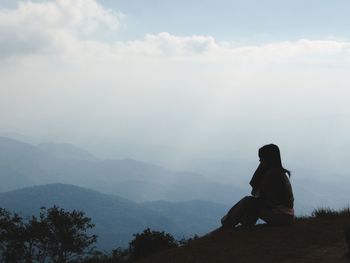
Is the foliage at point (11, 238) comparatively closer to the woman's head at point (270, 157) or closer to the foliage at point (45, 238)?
the foliage at point (45, 238)

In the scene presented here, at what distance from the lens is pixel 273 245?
11.2 m

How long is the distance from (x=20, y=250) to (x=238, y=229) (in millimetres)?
18309

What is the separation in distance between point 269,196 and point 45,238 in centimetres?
1823

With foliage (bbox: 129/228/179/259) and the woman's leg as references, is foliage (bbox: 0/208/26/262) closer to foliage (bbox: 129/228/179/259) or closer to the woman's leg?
foliage (bbox: 129/228/179/259)

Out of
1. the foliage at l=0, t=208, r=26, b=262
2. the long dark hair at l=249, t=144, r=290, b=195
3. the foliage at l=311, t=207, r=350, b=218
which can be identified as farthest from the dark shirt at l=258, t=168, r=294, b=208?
the foliage at l=0, t=208, r=26, b=262

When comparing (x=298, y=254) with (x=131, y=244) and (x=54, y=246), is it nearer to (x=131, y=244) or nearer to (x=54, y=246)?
(x=131, y=244)

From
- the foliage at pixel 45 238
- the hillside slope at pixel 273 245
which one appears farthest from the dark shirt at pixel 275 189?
the foliage at pixel 45 238

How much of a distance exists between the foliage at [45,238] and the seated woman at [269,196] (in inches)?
644

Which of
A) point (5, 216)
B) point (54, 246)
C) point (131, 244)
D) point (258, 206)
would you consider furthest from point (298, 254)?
point (5, 216)

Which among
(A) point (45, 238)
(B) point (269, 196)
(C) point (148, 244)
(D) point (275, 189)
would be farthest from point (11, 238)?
(D) point (275, 189)

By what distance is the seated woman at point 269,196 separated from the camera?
40.8 feet

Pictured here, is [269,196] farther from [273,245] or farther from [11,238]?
[11,238]

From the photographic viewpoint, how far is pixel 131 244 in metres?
A: 15.7

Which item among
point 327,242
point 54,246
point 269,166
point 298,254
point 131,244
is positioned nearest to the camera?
point 298,254
